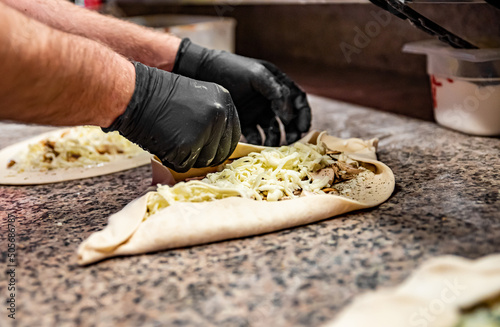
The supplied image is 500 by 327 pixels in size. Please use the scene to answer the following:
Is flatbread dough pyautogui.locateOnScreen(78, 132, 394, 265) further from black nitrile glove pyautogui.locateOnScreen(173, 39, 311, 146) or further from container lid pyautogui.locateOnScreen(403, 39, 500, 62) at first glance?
container lid pyautogui.locateOnScreen(403, 39, 500, 62)

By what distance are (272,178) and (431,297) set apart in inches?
25.1

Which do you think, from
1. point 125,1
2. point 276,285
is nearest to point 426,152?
point 276,285

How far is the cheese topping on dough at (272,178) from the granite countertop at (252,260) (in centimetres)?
15

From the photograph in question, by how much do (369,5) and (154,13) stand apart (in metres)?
3.17

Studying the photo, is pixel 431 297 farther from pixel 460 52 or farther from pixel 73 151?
pixel 73 151

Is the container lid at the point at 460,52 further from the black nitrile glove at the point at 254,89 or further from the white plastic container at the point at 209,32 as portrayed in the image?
the white plastic container at the point at 209,32

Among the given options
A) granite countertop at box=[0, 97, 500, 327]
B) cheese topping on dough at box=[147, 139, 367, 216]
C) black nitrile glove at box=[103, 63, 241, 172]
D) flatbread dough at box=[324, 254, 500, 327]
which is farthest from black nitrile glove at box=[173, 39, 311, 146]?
flatbread dough at box=[324, 254, 500, 327]

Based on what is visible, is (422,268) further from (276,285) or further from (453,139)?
(453,139)

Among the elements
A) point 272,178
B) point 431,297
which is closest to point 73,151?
point 272,178

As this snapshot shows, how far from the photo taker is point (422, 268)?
93 cm

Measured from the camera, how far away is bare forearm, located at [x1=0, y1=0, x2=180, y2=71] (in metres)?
1.84

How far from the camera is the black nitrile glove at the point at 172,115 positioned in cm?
131

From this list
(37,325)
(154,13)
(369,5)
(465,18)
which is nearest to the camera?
(37,325)

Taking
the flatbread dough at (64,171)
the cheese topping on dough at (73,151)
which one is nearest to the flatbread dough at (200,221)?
the flatbread dough at (64,171)
